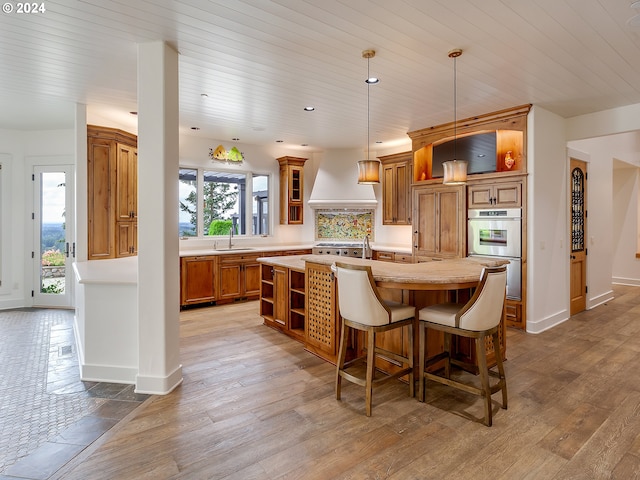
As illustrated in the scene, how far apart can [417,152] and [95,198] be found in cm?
478

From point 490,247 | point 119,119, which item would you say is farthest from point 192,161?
point 490,247

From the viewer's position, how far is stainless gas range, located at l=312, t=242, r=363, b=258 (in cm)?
668

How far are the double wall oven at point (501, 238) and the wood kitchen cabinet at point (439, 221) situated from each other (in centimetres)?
A: 14

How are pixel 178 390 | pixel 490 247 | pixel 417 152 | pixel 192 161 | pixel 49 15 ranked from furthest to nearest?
1. pixel 192 161
2. pixel 417 152
3. pixel 490 247
4. pixel 178 390
5. pixel 49 15

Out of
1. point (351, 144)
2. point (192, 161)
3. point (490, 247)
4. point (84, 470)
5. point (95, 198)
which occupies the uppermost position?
point (351, 144)

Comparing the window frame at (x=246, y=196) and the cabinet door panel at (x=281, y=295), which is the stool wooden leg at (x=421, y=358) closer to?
the cabinet door panel at (x=281, y=295)

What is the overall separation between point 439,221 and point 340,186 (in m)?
2.29

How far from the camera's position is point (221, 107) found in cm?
463

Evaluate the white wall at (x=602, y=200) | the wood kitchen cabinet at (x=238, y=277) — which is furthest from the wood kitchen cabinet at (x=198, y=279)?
the white wall at (x=602, y=200)

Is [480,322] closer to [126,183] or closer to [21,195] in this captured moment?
[126,183]

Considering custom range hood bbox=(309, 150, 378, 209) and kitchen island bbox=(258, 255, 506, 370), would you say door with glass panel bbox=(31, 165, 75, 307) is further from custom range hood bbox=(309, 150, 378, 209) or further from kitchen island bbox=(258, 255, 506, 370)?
custom range hood bbox=(309, 150, 378, 209)

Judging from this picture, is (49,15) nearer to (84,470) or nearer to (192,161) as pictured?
(84,470)

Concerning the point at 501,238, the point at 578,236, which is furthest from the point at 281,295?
the point at 578,236

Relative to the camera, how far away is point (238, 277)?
6.14m
